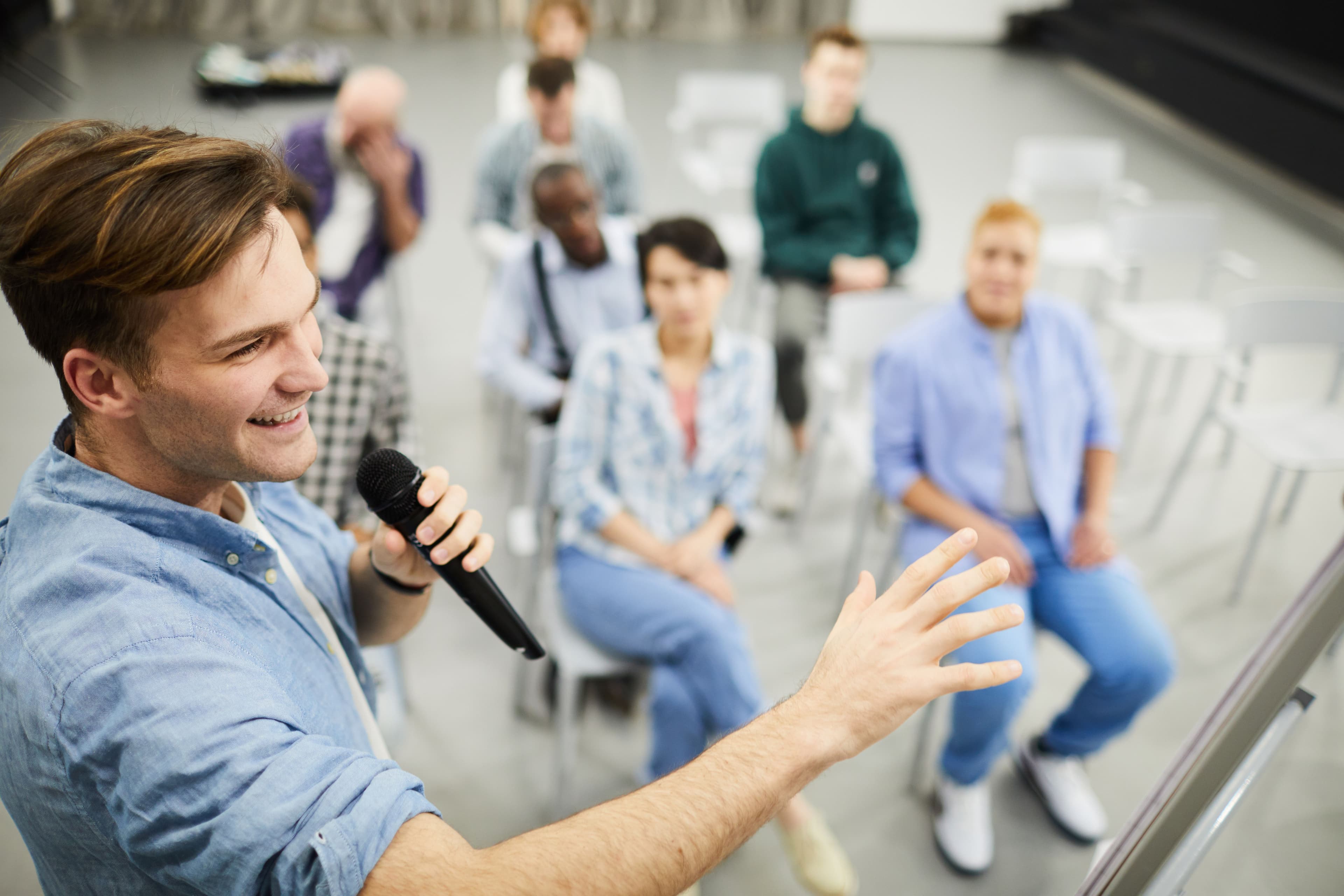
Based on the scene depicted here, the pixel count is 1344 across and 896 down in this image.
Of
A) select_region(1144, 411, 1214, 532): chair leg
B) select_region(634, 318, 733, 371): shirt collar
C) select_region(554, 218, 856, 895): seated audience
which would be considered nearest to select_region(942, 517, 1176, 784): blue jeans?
select_region(554, 218, 856, 895): seated audience

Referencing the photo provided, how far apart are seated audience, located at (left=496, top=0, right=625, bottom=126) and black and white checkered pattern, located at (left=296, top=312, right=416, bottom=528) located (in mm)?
1954

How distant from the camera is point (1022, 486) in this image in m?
2.27

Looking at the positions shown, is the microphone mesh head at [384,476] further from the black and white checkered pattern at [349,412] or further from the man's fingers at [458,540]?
the black and white checkered pattern at [349,412]

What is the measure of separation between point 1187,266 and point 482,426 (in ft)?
11.7

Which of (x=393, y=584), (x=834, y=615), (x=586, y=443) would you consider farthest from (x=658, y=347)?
(x=393, y=584)

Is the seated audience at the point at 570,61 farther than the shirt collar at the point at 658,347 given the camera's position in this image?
Yes

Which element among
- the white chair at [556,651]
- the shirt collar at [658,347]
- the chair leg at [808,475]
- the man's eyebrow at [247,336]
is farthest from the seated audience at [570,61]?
the man's eyebrow at [247,336]

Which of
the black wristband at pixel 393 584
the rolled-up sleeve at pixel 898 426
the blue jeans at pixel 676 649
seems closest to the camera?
the black wristband at pixel 393 584

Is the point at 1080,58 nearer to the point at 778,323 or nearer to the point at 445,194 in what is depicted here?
the point at 445,194

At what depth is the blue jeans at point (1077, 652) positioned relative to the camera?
6.64 ft

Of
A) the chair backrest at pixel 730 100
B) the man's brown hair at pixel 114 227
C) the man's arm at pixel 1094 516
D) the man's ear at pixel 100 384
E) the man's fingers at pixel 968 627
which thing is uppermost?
the man's brown hair at pixel 114 227

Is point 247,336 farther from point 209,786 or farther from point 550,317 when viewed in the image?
point 550,317

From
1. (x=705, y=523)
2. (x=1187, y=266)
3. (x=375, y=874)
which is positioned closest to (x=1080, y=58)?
(x=1187, y=266)

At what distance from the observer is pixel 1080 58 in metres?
8.28
